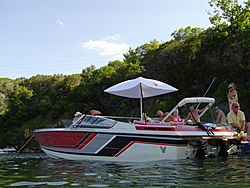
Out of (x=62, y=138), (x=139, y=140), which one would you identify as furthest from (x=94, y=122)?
(x=139, y=140)

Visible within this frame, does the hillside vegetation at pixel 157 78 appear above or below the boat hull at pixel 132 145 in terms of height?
above

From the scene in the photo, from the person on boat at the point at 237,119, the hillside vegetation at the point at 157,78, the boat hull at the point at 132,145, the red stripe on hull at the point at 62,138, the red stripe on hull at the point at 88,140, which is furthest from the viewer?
the hillside vegetation at the point at 157,78

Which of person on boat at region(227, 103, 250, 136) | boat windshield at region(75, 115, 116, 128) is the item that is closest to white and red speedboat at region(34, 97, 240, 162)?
boat windshield at region(75, 115, 116, 128)

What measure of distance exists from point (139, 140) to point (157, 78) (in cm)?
2365

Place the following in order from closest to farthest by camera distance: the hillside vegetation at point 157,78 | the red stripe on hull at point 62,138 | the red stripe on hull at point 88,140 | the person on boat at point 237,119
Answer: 1. the red stripe on hull at point 88,140
2. the red stripe on hull at point 62,138
3. the person on boat at point 237,119
4. the hillside vegetation at point 157,78

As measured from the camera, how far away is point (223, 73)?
24500mm

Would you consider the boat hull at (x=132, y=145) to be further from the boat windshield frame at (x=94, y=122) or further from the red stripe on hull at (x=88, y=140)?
the boat windshield frame at (x=94, y=122)

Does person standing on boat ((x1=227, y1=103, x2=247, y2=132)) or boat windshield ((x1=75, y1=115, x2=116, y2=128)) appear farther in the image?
person standing on boat ((x1=227, y1=103, x2=247, y2=132))

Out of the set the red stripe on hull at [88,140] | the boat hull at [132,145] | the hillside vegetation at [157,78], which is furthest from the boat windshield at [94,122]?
the hillside vegetation at [157,78]

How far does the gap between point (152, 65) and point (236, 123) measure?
74.1ft

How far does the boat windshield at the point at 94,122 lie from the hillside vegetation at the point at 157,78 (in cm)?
1041

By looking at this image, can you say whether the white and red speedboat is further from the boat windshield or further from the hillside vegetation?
the hillside vegetation

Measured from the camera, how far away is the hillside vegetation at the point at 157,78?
23.9m

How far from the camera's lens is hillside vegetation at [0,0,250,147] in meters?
23.9
